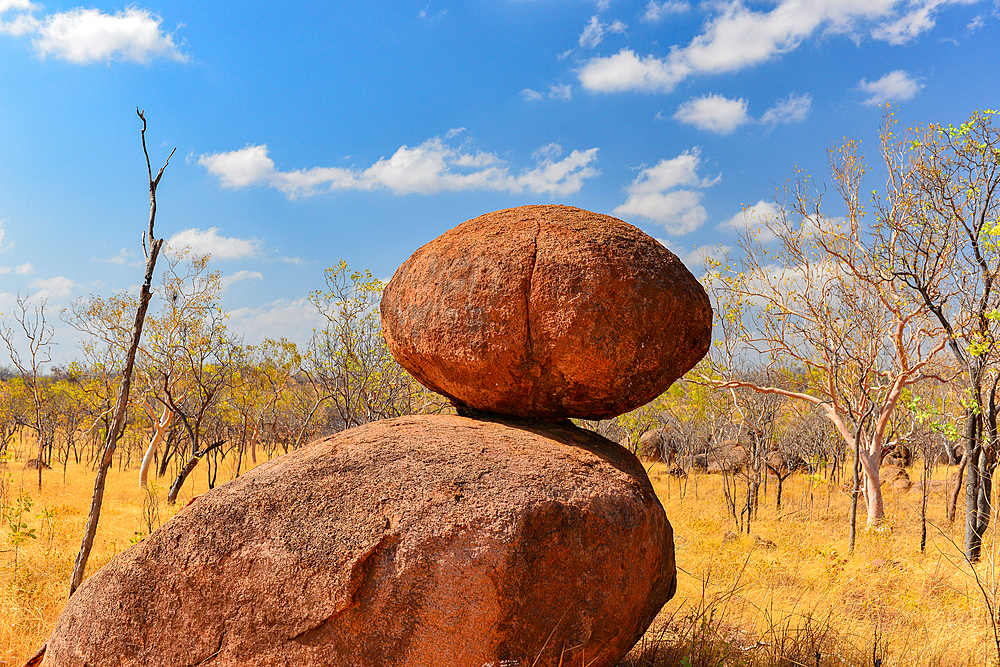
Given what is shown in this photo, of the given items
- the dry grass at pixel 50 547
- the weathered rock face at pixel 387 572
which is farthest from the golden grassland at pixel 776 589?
the weathered rock face at pixel 387 572

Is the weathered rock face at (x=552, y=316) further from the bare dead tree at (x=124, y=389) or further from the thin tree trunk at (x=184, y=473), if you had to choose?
the thin tree trunk at (x=184, y=473)

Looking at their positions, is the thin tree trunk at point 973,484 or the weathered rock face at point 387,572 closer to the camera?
the weathered rock face at point 387,572

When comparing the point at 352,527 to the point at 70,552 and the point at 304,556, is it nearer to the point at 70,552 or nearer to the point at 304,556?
the point at 304,556

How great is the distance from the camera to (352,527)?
11.1ft

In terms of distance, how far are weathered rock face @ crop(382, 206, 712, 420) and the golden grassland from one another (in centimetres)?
191

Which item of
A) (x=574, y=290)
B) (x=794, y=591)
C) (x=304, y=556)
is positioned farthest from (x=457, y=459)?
(x=794, y=591)

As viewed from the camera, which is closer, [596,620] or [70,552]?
[596,620]

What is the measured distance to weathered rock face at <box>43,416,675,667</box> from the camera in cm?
325

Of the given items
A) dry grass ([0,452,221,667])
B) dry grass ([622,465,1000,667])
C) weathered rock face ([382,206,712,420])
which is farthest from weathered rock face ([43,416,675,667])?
dry grass ([0,452,221,667])

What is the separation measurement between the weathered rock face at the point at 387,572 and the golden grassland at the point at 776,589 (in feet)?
5.19

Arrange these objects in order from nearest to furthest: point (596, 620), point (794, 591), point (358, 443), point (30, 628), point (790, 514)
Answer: point (596, 620) < point (358, 443) < point (30, 628) < point (794, 591) < point (790, 514)

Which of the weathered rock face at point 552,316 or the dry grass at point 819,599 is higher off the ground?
the weathered rock face at point 552,316

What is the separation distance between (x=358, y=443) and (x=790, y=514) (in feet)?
50.2

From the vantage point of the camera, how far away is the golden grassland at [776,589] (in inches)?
191
